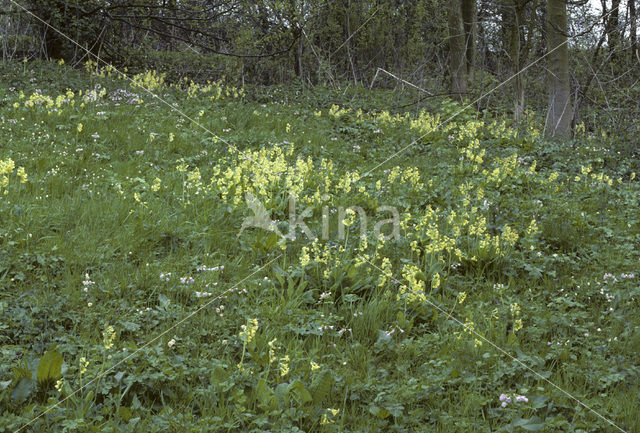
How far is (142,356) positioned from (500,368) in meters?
2.07

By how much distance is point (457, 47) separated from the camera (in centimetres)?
1205

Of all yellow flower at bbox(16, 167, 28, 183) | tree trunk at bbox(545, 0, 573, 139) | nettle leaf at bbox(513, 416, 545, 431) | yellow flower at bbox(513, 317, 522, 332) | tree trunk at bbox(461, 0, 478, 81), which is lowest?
nettle leaf at bbox(513, 416, 545, 431)

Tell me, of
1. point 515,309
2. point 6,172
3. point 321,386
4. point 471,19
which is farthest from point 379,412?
point 471,19

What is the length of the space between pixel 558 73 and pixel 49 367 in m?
9.59

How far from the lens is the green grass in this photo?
2.72 m

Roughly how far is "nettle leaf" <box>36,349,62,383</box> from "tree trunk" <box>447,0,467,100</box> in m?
10.6

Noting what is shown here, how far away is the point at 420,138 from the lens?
28.8 ft

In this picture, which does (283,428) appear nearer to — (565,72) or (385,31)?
(565,72)

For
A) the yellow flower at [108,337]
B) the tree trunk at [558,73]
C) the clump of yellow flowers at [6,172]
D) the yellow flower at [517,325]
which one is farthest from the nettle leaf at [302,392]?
the tree trunk at [558,73]


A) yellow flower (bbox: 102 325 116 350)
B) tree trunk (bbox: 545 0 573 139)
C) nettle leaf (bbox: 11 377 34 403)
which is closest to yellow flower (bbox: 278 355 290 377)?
yellow flower (bbox: 102 325 116 350)

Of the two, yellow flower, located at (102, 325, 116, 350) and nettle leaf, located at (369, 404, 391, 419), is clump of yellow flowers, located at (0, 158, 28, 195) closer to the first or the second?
yellow flower, located at (102, 325, 116, 350)

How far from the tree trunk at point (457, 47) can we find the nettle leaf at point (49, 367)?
34.7 feet

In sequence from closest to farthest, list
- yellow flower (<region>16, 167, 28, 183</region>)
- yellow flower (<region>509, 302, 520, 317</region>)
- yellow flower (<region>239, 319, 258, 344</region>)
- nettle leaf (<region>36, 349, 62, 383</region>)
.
A: nettle leaf (<region>36, 349, 62, 383</region>), yellow flower (<region>239, 319, 258, 344</region>), yellow flower (<region>509, 302, 520, 317</region>), yellow flower (<region>16, 167, 28, 183</region>)

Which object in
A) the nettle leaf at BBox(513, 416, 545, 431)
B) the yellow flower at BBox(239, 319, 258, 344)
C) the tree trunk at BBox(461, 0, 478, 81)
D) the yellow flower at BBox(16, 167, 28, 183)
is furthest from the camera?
the tree trunk at BBox(461, 0, 478, 81)
